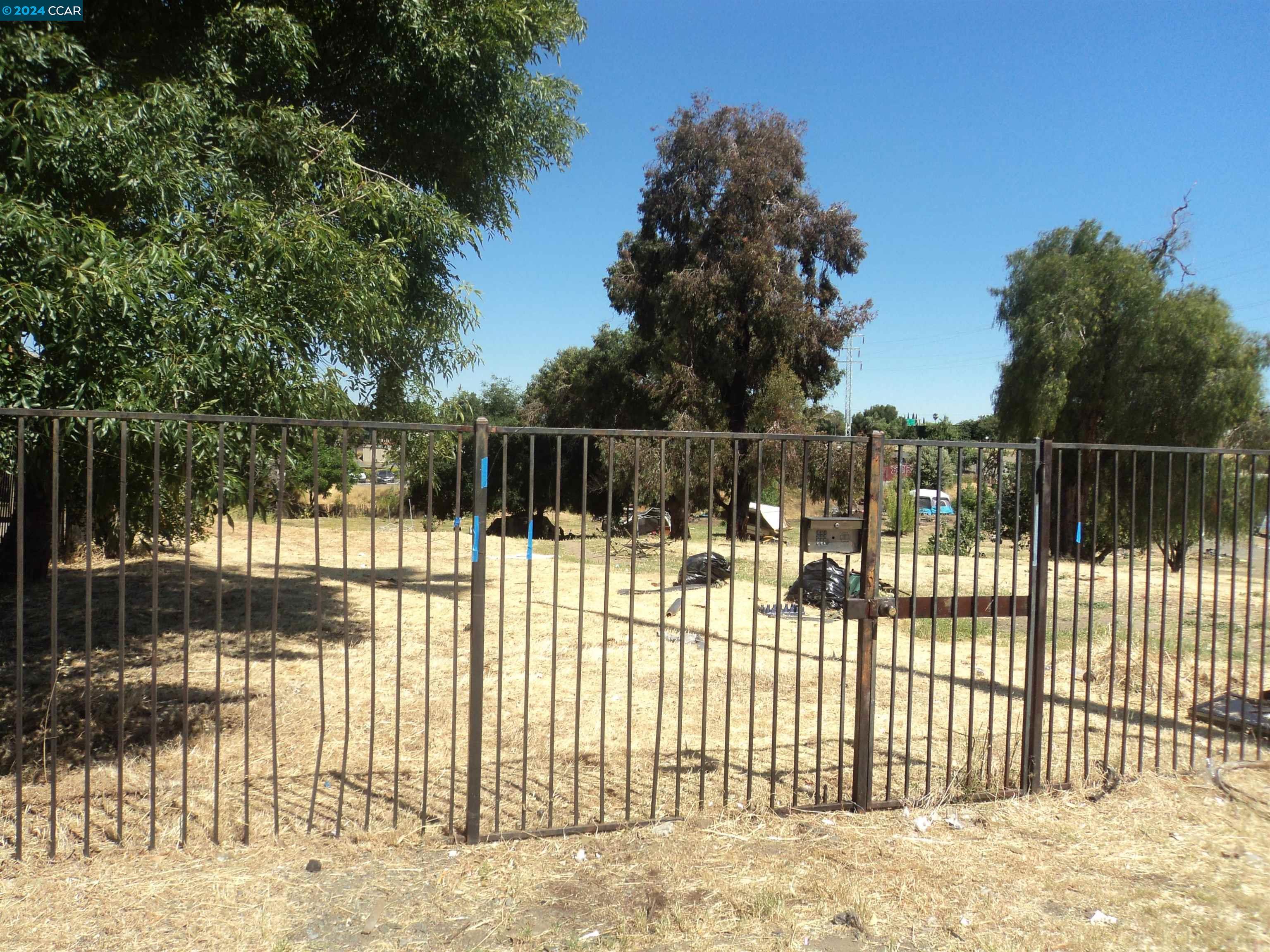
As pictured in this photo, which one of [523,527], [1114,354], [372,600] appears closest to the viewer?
[372,600]

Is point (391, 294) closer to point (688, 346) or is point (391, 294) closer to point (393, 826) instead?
point (393, 826)

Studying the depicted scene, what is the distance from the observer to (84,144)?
5.46 m

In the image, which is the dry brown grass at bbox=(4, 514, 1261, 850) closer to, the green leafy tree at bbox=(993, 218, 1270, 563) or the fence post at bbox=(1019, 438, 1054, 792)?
the fence post at bbox=(1019, 438, 1054, 792)

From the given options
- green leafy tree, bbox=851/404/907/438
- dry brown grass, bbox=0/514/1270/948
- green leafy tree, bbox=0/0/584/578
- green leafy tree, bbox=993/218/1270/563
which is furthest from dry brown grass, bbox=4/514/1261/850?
green leafy tree, bbox=851/404/907/438

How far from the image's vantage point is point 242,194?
6547mm

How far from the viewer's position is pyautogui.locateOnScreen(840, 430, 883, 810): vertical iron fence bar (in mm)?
4441

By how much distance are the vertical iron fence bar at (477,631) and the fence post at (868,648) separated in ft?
5.91

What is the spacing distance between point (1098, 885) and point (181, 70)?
27.4 ft

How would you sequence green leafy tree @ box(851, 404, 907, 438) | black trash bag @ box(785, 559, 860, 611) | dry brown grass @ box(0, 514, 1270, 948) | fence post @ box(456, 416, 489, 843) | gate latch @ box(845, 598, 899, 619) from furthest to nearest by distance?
green leafy tree @ box(851, 404, 907, 438)
black trash bag @ box(785, 559, 860, 611)
gate latch @ box(845, 598, 899, 619)
fence post @ box(456, 416, 489, 843)
dry brown grass @ box(0, 514, 1270, 948)

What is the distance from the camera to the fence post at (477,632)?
13.0 ft

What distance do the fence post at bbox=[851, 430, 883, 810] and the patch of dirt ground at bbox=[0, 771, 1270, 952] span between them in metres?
0.21

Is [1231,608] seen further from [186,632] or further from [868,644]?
[186,632]

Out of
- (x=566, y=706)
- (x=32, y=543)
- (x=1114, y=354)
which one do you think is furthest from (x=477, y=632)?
(x=1114, y=354)

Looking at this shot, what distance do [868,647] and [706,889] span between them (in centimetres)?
143
